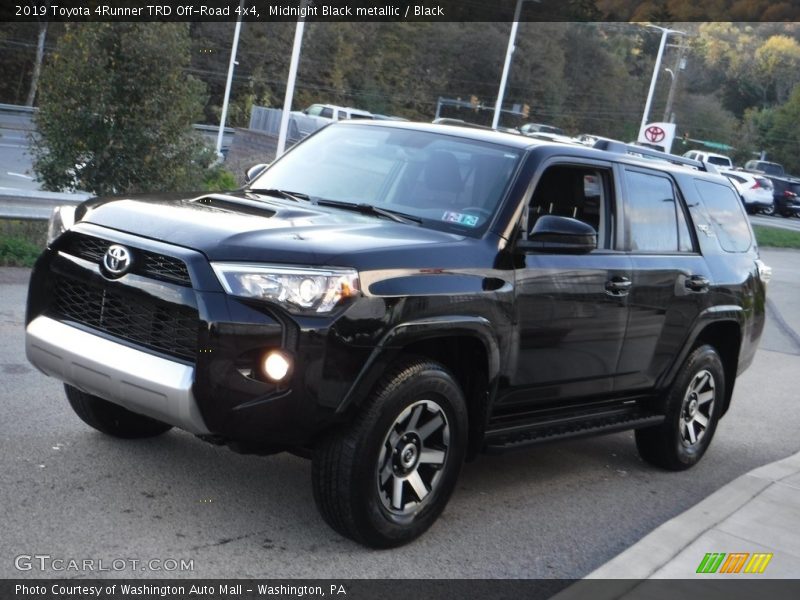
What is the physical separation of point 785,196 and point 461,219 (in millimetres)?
48427

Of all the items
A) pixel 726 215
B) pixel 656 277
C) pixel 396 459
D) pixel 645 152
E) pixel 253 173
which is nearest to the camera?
pixel 396 459

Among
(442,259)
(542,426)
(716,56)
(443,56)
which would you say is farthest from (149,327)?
(716,56)

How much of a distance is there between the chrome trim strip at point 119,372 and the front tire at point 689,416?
3443 mm

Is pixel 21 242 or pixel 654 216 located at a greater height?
pixel 654 216

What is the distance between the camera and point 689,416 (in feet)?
24.6

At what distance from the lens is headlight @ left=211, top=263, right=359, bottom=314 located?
4.75m

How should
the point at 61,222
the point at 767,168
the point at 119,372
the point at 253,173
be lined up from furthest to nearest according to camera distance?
the point at 767,168 → the point at 253,173 → the point at 61,222 → the point at 119,372

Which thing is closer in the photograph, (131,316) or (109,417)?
(131,316)

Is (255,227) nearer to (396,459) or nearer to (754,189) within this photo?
(396,459)

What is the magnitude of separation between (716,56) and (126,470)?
123454 millimetres

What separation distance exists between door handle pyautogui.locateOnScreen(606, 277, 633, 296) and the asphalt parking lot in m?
1.18

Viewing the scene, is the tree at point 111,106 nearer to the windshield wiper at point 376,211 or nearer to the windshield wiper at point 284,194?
the windshield wiper at point 284,194

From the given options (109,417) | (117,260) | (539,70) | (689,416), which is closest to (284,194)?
(117,260)

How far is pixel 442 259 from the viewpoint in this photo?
5305mm
